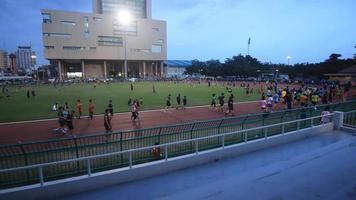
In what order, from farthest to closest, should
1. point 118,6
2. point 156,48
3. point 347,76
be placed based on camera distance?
point 118,6 → point 156,48 → point 347,76

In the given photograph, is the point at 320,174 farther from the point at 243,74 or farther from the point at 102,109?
the point at 243,74

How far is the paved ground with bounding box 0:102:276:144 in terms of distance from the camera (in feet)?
47.5

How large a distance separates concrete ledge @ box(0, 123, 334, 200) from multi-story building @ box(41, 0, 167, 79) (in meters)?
82.9

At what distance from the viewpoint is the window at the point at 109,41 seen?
307 ft

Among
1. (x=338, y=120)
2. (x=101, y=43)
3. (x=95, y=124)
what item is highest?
(x=101, y=43)

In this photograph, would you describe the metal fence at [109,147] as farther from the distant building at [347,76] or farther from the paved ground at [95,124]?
the distant building at [347,76]

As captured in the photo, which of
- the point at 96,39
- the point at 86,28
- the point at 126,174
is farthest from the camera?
the point at 96,39

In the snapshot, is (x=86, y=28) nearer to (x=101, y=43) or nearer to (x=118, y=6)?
(x=101, y=43)

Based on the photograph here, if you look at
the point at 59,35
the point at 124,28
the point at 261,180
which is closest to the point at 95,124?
the point at 261,180

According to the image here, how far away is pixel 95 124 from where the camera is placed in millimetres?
17281

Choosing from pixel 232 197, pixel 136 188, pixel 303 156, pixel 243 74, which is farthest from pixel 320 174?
pixel 243 74

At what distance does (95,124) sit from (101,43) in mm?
83158

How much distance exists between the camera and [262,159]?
9086 mm

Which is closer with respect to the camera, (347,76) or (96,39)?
(347,76)
